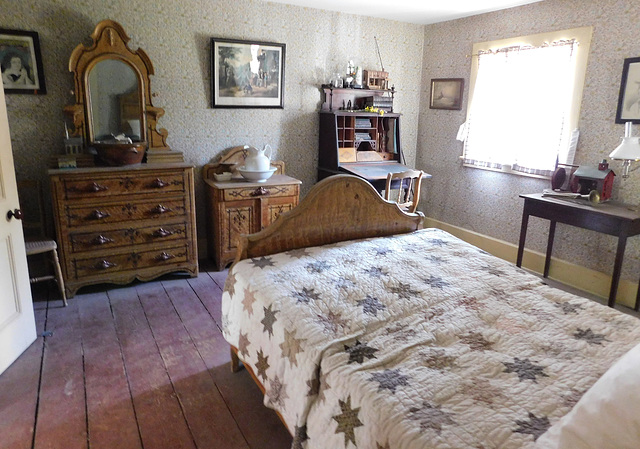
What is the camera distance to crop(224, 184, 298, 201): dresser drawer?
366cm

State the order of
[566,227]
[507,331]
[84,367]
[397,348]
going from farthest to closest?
[566,227], [84,367], [507,331], [397,348]

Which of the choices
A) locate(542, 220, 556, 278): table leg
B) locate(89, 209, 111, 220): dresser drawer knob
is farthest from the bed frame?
locate(542, 220, 556, 278): table leg

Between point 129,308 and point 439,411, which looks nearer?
point 439,411

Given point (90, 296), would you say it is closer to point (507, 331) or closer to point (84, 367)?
point (84, 367)

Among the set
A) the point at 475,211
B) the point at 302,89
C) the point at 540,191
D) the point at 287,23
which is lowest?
the point at 475,211

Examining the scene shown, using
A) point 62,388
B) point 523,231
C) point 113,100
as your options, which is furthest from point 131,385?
point 523,231

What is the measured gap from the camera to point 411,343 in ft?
5.16

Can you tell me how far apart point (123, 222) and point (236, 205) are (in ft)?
2.93

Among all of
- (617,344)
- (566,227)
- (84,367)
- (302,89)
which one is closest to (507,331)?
(617,344)

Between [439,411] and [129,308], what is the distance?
2527mm

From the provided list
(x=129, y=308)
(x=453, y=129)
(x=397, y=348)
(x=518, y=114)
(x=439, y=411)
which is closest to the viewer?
(x=439, y=411)

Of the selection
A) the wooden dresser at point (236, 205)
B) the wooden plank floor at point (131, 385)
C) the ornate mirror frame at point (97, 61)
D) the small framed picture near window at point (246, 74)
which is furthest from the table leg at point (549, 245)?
the ornate mirror frame at point (97, 61)

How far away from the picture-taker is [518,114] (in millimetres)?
3986

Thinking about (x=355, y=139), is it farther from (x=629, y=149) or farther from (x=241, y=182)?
(x=629, y=149)
